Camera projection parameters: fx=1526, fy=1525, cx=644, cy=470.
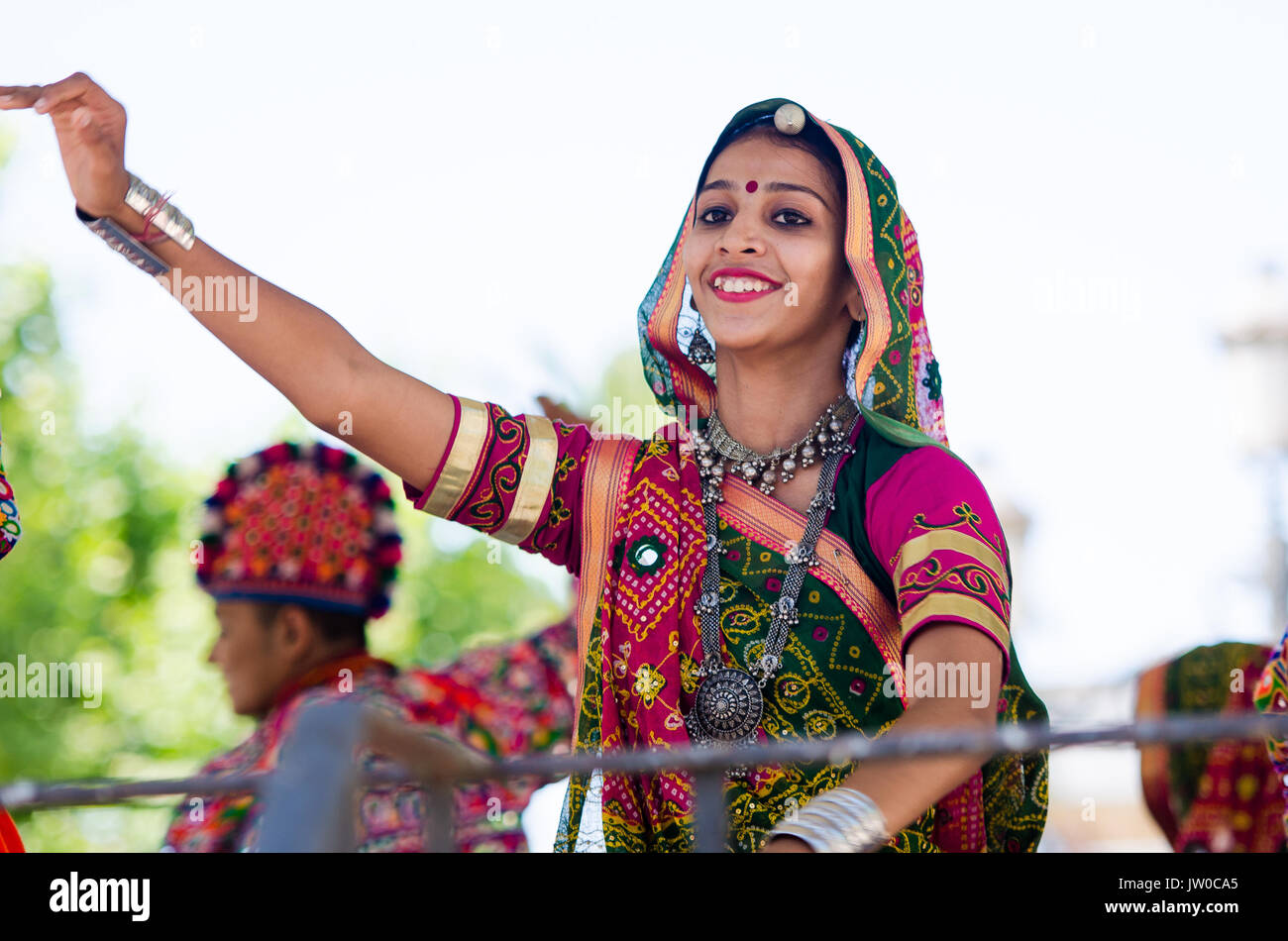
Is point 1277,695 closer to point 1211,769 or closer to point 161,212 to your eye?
point 1211,769

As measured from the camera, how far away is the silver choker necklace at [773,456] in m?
3.10

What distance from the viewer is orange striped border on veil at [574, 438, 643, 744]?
2992 millimetres

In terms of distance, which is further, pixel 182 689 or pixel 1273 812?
pixel 182 689

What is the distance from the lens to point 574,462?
10.2ft

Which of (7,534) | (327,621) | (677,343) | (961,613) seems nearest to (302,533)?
(327,621)

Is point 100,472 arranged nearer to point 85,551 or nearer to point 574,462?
point 85,551

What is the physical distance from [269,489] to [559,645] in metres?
1.10

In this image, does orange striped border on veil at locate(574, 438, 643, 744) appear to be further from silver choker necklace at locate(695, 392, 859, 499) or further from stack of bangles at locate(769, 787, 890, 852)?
stack of bangles at locate(769, 787, 890, 852)

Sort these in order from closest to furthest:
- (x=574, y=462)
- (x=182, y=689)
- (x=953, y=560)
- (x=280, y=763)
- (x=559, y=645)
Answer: (x=280, y=763) < (x=953, y=560) < (x=574, y=462) < (x=559, y=645) < (x=182, y=689)

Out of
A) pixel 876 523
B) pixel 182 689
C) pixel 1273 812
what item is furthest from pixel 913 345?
pixel 182 689

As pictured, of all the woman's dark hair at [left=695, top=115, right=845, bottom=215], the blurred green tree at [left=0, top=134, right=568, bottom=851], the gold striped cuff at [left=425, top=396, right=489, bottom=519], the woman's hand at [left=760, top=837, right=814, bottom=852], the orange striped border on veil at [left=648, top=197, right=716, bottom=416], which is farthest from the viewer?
the blurred green tree at [left=0, top=134, right=568, bottom=851]

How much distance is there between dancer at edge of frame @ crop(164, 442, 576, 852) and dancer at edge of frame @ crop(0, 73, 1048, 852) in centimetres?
131

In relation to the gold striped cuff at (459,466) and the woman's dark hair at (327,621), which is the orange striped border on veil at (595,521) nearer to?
the gold striped cuff at (459,466)

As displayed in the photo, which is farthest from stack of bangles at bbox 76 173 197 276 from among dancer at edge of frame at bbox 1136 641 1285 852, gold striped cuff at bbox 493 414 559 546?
dancer at edge of frame at bbox 1136 641 1285 852
